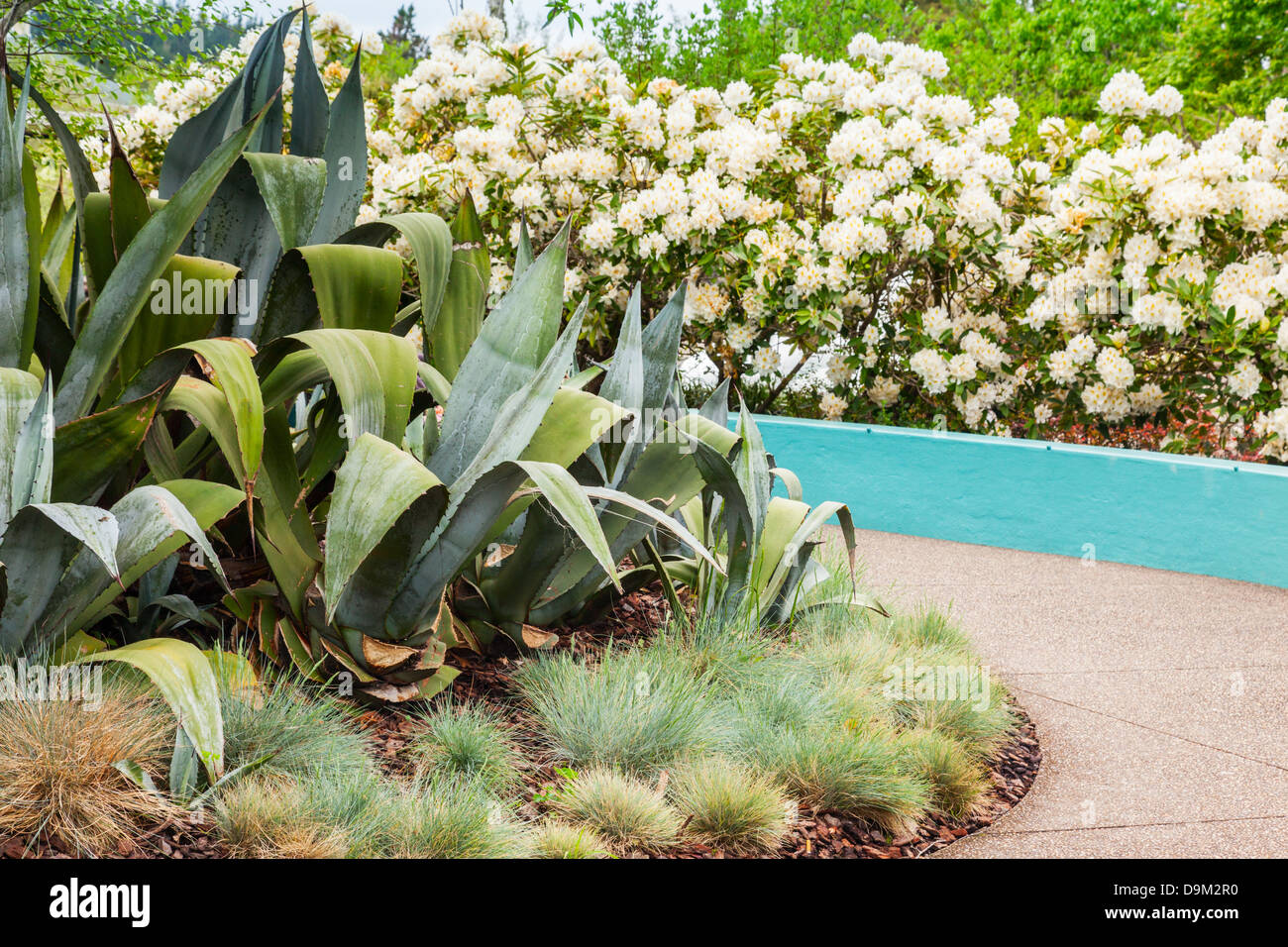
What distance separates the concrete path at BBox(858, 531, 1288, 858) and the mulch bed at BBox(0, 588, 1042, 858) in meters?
0.05

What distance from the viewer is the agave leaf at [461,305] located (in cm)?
329

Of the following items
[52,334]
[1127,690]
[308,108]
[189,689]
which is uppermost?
[308,108]

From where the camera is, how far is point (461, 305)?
3355mm

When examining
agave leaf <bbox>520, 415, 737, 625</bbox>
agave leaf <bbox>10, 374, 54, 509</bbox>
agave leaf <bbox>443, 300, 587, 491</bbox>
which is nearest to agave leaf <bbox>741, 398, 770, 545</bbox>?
agave leaf <bbox>520, 415, 737, 625</bbox>

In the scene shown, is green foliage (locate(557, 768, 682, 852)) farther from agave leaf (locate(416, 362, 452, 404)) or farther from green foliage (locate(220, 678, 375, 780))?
agave leaf (locate(416, 362, 452, 404))

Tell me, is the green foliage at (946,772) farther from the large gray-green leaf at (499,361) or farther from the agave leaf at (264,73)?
the agave leaf at (264,73)

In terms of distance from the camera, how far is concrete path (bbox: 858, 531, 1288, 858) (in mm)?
2605

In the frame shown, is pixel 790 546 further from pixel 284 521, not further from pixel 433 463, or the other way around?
pixel 284 521

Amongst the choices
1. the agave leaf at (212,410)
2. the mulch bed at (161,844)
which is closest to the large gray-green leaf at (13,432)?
the agave leaf at (212,410)

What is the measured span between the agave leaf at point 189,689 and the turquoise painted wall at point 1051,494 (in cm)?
470

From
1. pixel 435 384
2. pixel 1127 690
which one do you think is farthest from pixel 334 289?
pixel 1127 690

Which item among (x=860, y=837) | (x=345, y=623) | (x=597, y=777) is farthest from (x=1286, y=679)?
A: (x=345, y=623)

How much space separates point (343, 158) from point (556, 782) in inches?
76.0

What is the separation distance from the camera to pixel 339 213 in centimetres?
312
